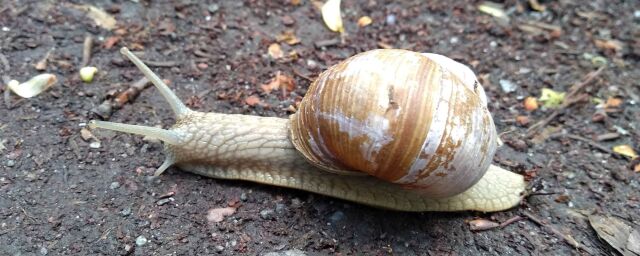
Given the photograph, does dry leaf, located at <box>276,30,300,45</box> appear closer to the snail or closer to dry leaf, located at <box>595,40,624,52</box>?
the snail

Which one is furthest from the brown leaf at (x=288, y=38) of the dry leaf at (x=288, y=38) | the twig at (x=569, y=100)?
the twig at (x=569, y=100)

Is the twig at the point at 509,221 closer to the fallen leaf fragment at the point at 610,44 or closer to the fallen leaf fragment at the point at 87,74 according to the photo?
the fallen leaf fragment at the point at 610,44

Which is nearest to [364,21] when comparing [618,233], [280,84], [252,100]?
[280,84]

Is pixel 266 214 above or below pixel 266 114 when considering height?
below

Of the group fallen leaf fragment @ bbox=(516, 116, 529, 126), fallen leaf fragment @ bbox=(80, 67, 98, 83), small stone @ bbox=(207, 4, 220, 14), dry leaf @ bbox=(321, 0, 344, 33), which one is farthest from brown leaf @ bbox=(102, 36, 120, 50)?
fallen leaf fragment @ bbox=(516, 116, 529, 126)

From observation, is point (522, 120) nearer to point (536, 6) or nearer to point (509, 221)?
point (509, 221)
